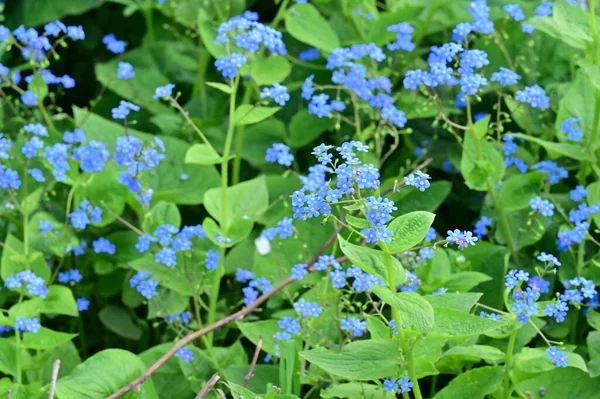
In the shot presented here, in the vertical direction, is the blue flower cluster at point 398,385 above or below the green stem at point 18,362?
above

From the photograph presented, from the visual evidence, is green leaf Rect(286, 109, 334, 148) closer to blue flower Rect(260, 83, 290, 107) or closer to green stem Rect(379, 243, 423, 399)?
blue flower Rect(260, 83, 290, 107)

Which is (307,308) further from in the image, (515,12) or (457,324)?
(515,12)

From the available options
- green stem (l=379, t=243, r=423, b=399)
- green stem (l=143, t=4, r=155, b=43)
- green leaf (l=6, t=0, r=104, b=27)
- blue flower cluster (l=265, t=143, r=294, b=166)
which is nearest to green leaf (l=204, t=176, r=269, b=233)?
blue flower cluster (l=265, t=143, r=294, b=166)

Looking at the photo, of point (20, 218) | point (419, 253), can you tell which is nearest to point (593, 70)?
point (419, 253)

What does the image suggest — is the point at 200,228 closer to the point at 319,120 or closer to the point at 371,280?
the point at 371,280

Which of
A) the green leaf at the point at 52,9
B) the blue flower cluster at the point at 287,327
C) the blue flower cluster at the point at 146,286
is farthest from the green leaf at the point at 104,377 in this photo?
the green leaf at the point at 52,9

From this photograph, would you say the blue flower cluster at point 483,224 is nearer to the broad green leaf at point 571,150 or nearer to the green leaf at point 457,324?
the broad green leaf at point 571,150
